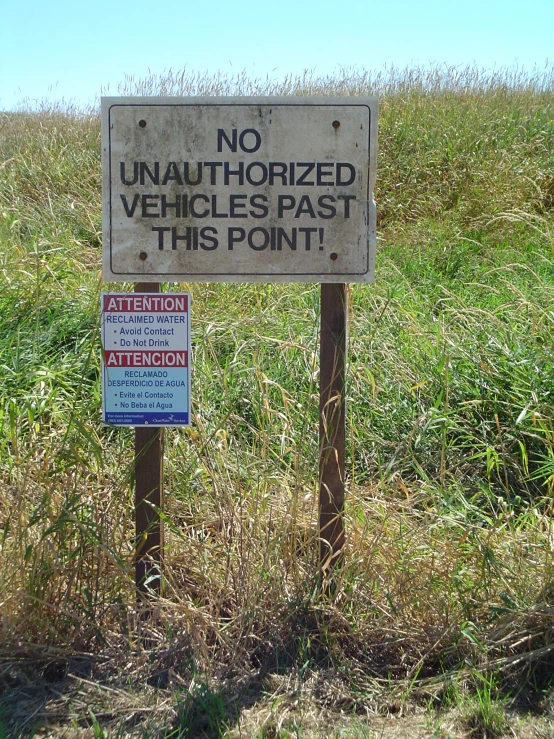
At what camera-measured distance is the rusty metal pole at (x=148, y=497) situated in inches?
101

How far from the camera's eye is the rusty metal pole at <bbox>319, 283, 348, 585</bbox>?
2551 mm

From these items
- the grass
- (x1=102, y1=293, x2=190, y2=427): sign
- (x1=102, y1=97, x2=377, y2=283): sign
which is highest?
(x1=102, y1=97, x2=377, y2=283): sign

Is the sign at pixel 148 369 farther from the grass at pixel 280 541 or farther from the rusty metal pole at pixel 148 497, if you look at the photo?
the grass at pixel 280 541

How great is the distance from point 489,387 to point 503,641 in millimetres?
1634

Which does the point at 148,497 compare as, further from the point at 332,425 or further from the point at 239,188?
the point at 239,188

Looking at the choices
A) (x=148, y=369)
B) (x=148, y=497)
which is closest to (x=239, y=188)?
(x=148, y=369)

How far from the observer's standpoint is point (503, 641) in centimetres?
236

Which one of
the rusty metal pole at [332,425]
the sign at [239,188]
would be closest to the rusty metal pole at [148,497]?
the sign at [239,188]

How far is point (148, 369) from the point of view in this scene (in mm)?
2602

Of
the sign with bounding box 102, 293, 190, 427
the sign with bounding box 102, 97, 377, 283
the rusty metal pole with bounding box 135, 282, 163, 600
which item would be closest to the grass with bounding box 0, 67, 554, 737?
the rusty metal pole with bounding box 135, 282, 163, 600

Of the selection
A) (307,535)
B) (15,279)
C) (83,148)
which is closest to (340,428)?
(307,535)

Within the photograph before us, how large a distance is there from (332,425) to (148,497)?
2.34 feet

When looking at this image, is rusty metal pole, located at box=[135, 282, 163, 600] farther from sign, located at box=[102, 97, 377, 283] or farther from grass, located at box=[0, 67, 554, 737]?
sign, located at box=[102, 97, 377, 283]

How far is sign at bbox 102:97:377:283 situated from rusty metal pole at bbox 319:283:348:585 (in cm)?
12
